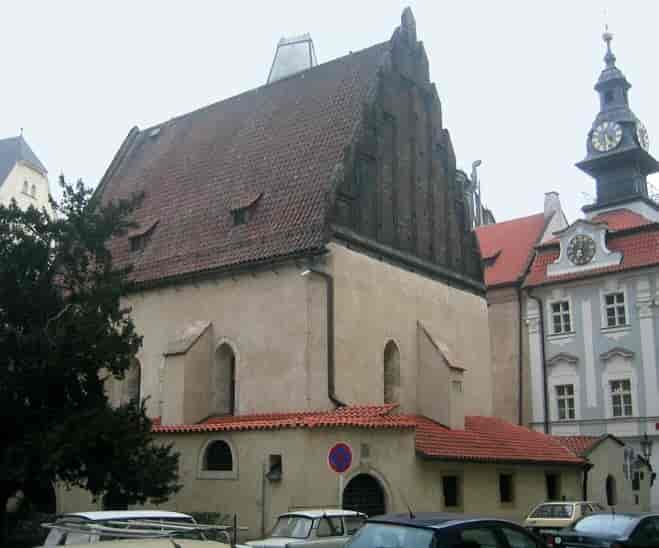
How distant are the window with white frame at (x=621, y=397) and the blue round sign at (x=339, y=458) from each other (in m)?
24.1

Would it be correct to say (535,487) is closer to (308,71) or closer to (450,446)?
(450,446)

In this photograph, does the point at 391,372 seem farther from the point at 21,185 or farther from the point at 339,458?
the point at 21,185

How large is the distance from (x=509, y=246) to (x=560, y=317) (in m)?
6.15

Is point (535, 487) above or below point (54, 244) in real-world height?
below

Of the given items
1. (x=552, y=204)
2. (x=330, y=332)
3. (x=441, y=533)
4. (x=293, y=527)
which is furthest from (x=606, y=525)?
(x=552, y=204)

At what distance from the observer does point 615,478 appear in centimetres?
2847

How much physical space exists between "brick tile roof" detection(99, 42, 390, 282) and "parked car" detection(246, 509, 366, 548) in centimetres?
831

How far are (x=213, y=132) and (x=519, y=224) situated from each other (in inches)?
849

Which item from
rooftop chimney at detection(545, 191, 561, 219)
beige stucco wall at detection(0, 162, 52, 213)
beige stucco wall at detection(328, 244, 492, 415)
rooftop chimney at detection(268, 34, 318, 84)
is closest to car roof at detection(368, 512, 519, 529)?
beige stucco wall at detection(328, 244, 492, 415)

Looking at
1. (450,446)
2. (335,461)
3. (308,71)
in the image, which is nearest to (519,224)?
(308,71)

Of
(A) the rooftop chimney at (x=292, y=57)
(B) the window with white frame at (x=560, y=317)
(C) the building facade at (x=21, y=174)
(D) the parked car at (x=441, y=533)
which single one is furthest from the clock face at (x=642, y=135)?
(C) the building facade at (x=21, y=174)

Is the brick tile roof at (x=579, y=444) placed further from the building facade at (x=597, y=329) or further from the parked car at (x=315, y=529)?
the parked car at (x=315, y=529)

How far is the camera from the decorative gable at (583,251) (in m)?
37.5

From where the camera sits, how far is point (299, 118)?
86.1 feet
